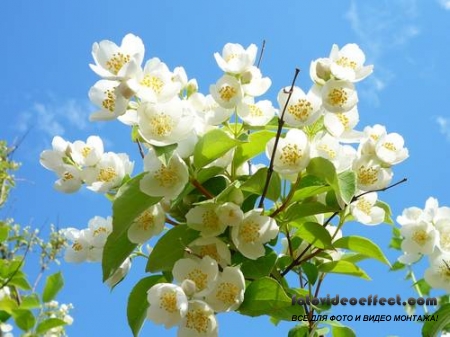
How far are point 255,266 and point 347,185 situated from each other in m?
0.24

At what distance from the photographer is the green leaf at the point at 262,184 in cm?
99

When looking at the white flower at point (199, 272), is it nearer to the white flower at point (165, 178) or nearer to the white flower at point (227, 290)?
the white flower at point (227, 290)

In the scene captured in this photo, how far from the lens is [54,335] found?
263 cm

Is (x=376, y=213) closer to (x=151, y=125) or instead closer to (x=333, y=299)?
(x=333, y=299)

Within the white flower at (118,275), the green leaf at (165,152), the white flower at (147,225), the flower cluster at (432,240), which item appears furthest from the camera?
the flower cluster at (432,240)

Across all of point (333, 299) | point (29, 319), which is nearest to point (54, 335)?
point (29, 319)

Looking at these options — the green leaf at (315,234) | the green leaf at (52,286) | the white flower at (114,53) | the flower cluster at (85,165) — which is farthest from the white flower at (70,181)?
the green leaf at (52,286)

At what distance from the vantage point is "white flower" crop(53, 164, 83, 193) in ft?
3.61

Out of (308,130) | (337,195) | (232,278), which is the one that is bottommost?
(232,278)

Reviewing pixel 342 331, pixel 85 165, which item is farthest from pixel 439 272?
pixel 85 165

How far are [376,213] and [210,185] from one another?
36cm

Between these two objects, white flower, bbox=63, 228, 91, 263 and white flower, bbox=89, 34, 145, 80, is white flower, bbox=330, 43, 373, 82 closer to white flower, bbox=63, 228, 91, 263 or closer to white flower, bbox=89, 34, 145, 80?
white flower, bbox=89, 34, 145, 80

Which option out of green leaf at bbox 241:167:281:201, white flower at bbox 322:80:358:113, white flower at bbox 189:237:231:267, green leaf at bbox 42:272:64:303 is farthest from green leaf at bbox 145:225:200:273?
green leaf at bbox 42:272:64:303

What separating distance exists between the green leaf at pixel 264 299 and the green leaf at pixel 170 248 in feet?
0.48
